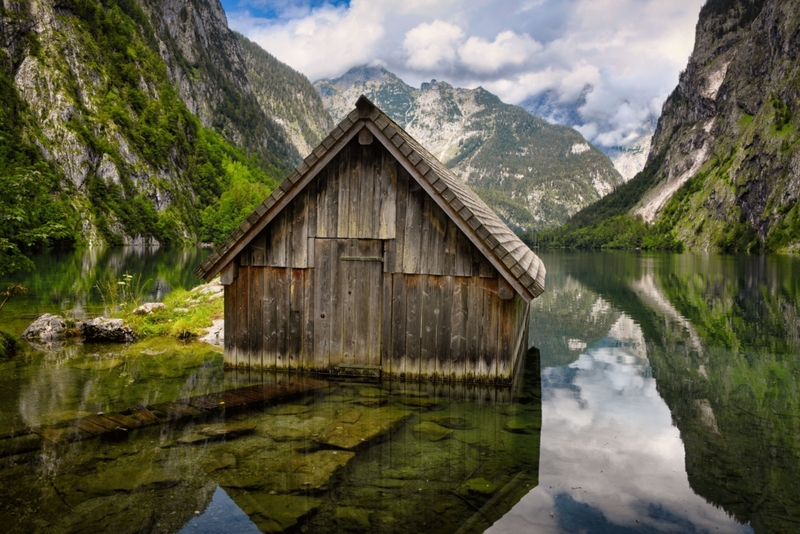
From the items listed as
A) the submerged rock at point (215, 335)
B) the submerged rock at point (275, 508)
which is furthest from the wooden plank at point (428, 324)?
the submerged rock at point (215, 335)

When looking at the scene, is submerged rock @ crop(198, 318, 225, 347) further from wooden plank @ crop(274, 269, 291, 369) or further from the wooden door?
the wooden door

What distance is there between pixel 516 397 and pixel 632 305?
22.4 meters

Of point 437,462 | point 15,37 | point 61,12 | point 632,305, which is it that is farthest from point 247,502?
point 61,12

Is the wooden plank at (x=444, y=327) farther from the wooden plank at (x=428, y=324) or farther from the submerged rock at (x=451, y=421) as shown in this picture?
the submerged rock at (x=451, y=421)

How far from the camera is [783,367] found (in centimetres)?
1633

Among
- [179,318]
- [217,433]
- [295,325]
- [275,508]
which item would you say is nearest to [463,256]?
[295,325]

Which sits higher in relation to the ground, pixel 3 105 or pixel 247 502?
pixel 3 105

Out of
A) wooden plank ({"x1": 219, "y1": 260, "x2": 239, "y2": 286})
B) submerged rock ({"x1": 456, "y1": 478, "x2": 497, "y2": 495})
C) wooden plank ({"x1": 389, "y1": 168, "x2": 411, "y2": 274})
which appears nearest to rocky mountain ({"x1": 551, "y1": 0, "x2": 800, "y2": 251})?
wooden plank ({"x1": 389, "y1": 168, "x2": 411, "y2": 274})

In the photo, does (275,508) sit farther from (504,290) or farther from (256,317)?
(256,317)

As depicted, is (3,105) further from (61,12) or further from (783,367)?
(783,367)

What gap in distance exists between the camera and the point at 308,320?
12266 mm

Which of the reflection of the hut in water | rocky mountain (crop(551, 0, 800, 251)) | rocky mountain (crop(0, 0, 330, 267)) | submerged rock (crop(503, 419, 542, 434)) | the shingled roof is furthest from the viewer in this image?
rocky mountain (crop(551, 0, 800, 251))

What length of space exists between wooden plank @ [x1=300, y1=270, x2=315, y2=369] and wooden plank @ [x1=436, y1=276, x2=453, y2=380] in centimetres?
278

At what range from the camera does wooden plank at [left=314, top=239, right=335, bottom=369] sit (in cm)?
1202
